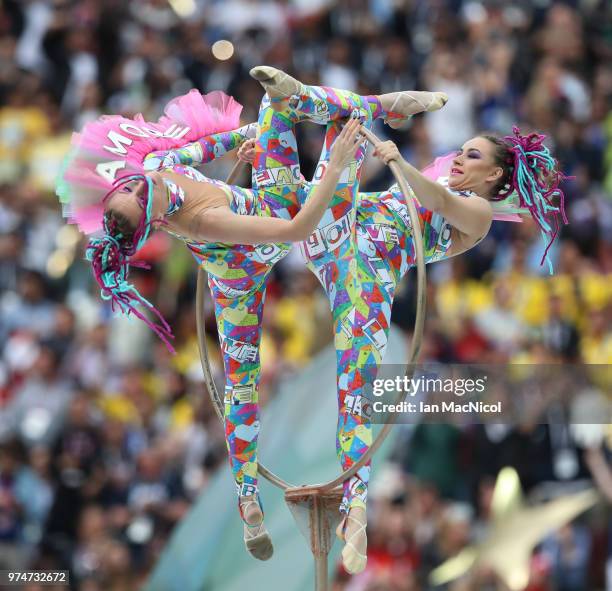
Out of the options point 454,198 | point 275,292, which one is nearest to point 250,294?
point 454,198

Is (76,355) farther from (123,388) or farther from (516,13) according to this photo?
(516,13)

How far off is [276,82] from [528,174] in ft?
3.81

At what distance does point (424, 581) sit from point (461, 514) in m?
0.45

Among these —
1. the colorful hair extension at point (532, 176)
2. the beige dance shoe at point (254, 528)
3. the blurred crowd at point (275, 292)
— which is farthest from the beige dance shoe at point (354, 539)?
the blurred crowd at point (275, 292)

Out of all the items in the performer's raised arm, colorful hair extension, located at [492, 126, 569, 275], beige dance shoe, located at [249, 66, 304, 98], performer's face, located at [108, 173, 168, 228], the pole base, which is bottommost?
the pole base

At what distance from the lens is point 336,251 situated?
5973mm

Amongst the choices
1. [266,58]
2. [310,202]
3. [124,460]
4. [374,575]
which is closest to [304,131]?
[266,58]

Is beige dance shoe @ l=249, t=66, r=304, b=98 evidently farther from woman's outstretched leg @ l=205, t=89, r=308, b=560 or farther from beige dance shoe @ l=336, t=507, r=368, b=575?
beige dance shoe @ l=336, t=507, r=368, b=575

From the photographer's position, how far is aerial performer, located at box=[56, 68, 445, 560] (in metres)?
5.52

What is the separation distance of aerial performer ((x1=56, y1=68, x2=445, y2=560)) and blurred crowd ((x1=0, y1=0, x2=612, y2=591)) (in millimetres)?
2632

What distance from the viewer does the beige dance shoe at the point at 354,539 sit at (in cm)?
577

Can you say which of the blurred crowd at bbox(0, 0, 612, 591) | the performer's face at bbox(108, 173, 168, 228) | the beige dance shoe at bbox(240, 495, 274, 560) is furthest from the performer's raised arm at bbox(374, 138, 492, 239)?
the blurred crowd at bbox(0, 0, 612, 591)

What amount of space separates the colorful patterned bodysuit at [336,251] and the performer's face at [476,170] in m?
0.20

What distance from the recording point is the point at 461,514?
8.70 m
